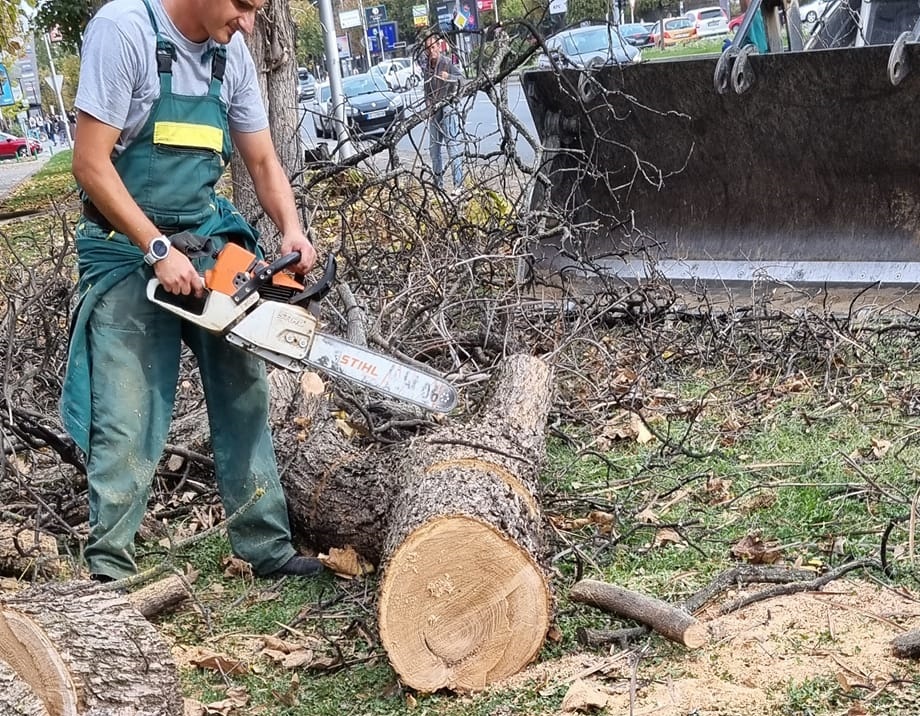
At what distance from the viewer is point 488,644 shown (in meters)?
3.01

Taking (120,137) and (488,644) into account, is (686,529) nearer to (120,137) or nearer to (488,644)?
(488,644)

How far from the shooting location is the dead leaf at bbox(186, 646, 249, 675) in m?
3.33

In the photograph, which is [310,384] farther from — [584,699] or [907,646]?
[907,646]

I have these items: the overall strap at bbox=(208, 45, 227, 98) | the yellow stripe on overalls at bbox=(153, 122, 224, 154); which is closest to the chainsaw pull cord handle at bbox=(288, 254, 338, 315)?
the yellow stripe on overalls at bbox=(153, 122, 224, 154)

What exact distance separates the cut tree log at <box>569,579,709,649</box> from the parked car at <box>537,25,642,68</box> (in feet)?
13.4

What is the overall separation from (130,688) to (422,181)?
400 cm

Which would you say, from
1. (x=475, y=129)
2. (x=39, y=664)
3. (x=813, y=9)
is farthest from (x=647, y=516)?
(x=813, y=9)

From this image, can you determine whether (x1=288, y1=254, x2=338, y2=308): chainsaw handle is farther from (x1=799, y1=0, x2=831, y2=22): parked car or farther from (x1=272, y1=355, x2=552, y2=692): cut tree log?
(x1=799, y1=0, x2=831, y2=22): parked car

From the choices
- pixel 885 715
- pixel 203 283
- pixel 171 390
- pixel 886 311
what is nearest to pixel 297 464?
pixel 171 390

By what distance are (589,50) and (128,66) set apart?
12.9m

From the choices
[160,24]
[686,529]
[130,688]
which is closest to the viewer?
[130,688]

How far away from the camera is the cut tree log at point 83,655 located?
251cm

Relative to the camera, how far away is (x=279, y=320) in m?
3.42

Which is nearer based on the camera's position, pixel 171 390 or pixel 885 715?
pixel 885 715
